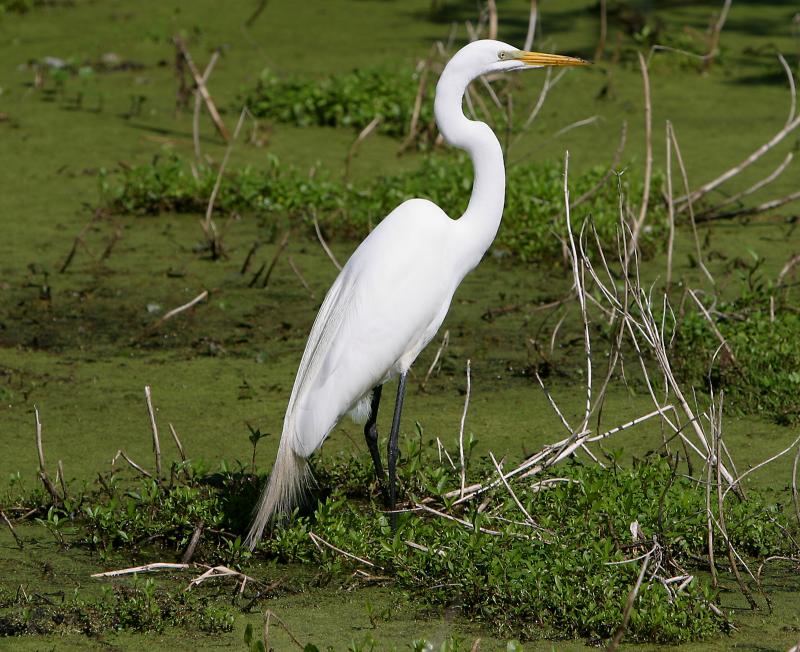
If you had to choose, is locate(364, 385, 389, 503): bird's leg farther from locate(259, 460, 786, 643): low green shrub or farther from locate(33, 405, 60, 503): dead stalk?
locate(33, 405, 60, 503): dead stalk

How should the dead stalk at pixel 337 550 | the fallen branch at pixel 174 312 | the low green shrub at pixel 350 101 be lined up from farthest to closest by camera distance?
the low green shrub at pixel 350 101
the fallen branch at pixel 174 312
the dead stalk at pixel 337 550

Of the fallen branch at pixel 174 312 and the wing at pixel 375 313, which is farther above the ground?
the wing at pixel 375 313

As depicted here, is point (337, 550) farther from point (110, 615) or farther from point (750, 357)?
point (750, 357)

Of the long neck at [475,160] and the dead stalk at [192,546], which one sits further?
the long neck at [475,160]

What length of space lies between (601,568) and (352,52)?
5.98 m

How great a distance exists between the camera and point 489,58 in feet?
11.1

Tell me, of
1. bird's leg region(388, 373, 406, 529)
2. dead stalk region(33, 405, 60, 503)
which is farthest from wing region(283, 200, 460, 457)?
dead stalk region(33, 405, 60, 503)

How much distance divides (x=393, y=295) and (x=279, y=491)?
0.59 metres

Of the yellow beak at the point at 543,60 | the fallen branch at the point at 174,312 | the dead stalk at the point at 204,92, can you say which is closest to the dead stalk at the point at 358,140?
the dead stalk at the point at 204,92

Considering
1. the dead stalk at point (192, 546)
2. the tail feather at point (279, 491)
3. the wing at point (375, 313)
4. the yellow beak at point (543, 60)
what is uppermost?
the yellow beak at point (543, 60)

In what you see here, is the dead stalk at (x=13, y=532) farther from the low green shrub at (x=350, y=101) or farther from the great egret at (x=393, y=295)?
the low green shrub at (x=350, y=101)

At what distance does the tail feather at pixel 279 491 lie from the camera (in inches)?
120

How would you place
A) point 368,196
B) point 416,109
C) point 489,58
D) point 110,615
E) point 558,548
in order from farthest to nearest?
point 416,109, point 368,196, point 489,58, point 558,548, point 110,615

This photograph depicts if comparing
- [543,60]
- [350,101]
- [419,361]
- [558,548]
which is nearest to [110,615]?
[558,548]
